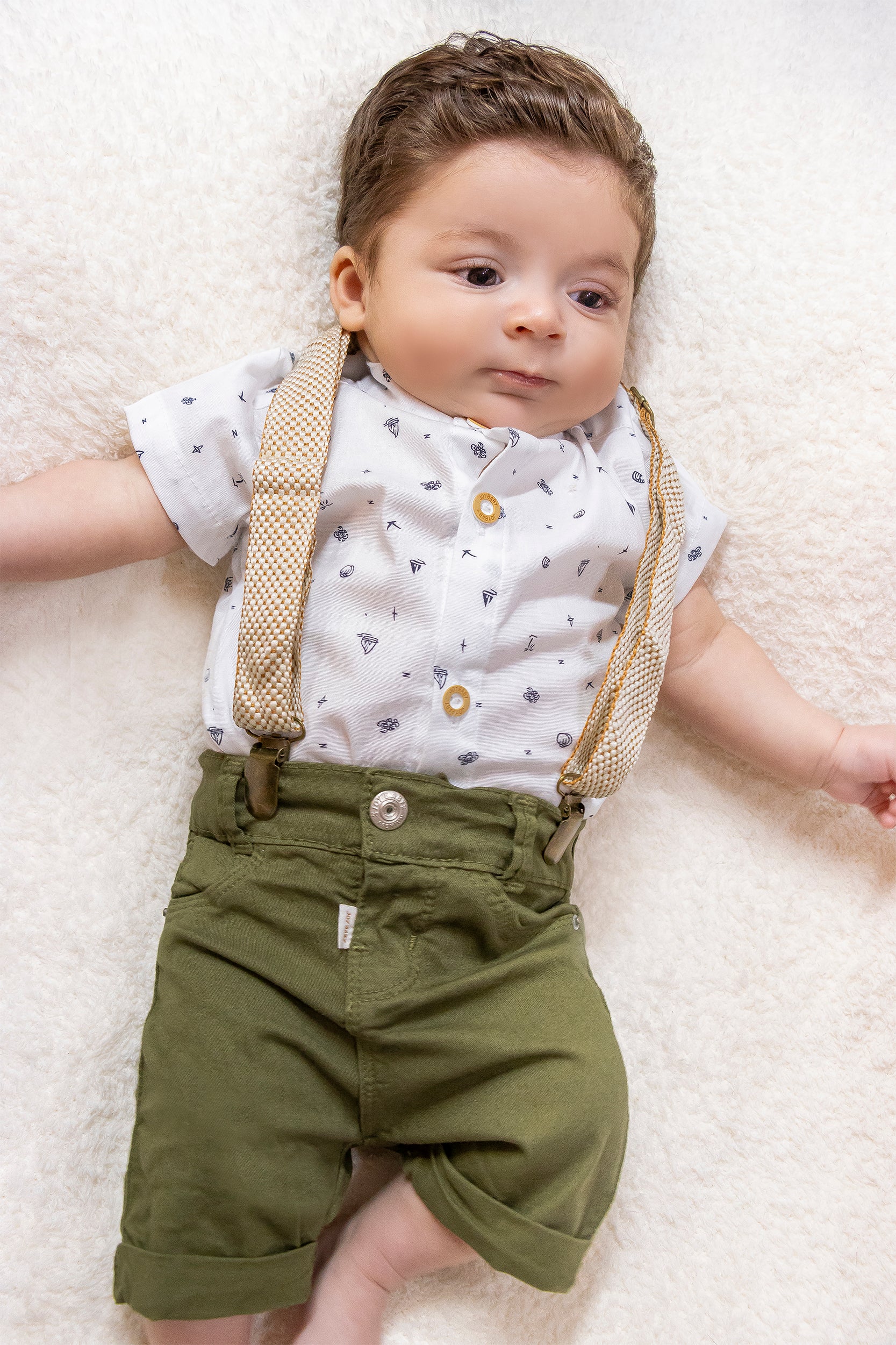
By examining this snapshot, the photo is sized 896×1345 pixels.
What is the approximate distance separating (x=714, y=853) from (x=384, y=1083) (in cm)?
48

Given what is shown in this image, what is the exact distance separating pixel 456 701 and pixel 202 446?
13.6 inches

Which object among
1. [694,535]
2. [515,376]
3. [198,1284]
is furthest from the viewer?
[694,535]

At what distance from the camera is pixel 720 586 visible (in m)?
1.21

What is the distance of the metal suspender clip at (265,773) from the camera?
3.17 feet

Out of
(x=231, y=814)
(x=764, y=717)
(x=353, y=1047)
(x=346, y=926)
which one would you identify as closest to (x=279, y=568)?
(x=231, y=814)

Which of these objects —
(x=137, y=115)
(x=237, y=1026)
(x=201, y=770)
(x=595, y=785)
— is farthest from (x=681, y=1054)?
(x=137, y=115)

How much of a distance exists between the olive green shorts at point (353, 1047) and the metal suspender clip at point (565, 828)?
24mm

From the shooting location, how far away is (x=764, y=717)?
1.15 meters

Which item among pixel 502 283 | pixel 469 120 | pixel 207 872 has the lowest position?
pixel 207 872

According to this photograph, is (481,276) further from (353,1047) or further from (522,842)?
(353,1047)

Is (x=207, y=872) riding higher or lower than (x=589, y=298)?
lower

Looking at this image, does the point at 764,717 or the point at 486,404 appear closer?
the point at 486,404

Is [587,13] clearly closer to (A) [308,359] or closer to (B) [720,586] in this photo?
(A) [308,359]

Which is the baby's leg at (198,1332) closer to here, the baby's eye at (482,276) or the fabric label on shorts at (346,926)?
the fabric label on shorts at (346,926)
